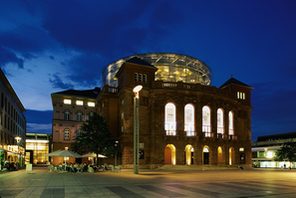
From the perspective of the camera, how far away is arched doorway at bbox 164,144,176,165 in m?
64.1

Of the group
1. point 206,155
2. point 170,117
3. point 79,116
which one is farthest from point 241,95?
point 79,116

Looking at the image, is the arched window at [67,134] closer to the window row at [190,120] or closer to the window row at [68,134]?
the window row at [68,134]

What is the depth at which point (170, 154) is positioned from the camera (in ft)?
230

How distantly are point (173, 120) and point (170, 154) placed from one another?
8700mm

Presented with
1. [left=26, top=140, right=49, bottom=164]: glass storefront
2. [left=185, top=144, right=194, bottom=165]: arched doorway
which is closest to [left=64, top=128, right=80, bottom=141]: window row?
[left=26, top=140, right=49, bottom=164]: glass storefront

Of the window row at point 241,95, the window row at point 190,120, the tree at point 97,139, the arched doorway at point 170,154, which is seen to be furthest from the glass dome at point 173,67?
the tree at point 97,139

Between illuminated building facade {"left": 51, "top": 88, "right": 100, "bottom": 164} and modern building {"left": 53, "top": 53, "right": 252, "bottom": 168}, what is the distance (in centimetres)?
2685

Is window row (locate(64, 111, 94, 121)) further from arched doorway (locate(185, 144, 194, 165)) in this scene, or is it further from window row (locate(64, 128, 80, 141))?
arched doorway (locate(185, 144, 194, 165))

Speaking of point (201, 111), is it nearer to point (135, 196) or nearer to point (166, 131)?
point (166, 131)

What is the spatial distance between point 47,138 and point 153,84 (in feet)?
259

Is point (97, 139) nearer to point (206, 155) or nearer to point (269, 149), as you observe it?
point (206, 155)

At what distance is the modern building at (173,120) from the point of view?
6303 centimetres

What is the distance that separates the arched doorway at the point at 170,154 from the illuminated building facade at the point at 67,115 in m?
32.8

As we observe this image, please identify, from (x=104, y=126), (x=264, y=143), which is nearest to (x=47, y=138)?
(x=104, y=126)
